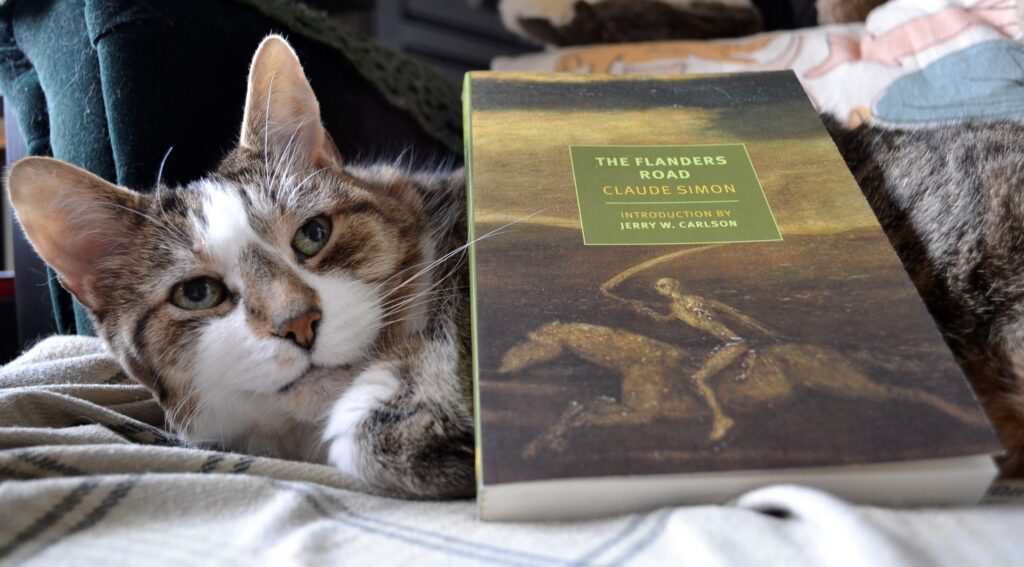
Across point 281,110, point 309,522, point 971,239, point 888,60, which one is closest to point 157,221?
point 281,110

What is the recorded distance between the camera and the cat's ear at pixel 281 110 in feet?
3.00

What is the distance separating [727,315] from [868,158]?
1.38 ft

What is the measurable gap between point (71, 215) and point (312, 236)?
0.93 ft

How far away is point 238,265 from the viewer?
81 centimetres

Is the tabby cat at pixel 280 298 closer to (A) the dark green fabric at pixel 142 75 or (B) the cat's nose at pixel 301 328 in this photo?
(B) the cat's nose at pixel 301 328

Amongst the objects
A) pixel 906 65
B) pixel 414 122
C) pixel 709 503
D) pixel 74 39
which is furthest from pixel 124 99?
pixel 906 65

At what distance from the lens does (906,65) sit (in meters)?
1.42

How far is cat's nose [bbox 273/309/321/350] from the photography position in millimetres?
762

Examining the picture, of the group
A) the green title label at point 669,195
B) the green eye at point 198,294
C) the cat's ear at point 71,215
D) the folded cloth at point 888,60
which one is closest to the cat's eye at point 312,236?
the green eye at point 198,294

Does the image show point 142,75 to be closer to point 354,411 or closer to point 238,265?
point 238,265

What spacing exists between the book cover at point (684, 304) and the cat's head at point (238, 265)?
0.18 m

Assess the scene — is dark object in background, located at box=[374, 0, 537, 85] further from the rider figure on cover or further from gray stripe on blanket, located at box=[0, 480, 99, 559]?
gray stripe on blanket, located at box=[0, 480, 99, 559]

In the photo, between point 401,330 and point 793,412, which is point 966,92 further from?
point 401,330

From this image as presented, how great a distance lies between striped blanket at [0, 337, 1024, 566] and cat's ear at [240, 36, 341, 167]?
43 centimetres
